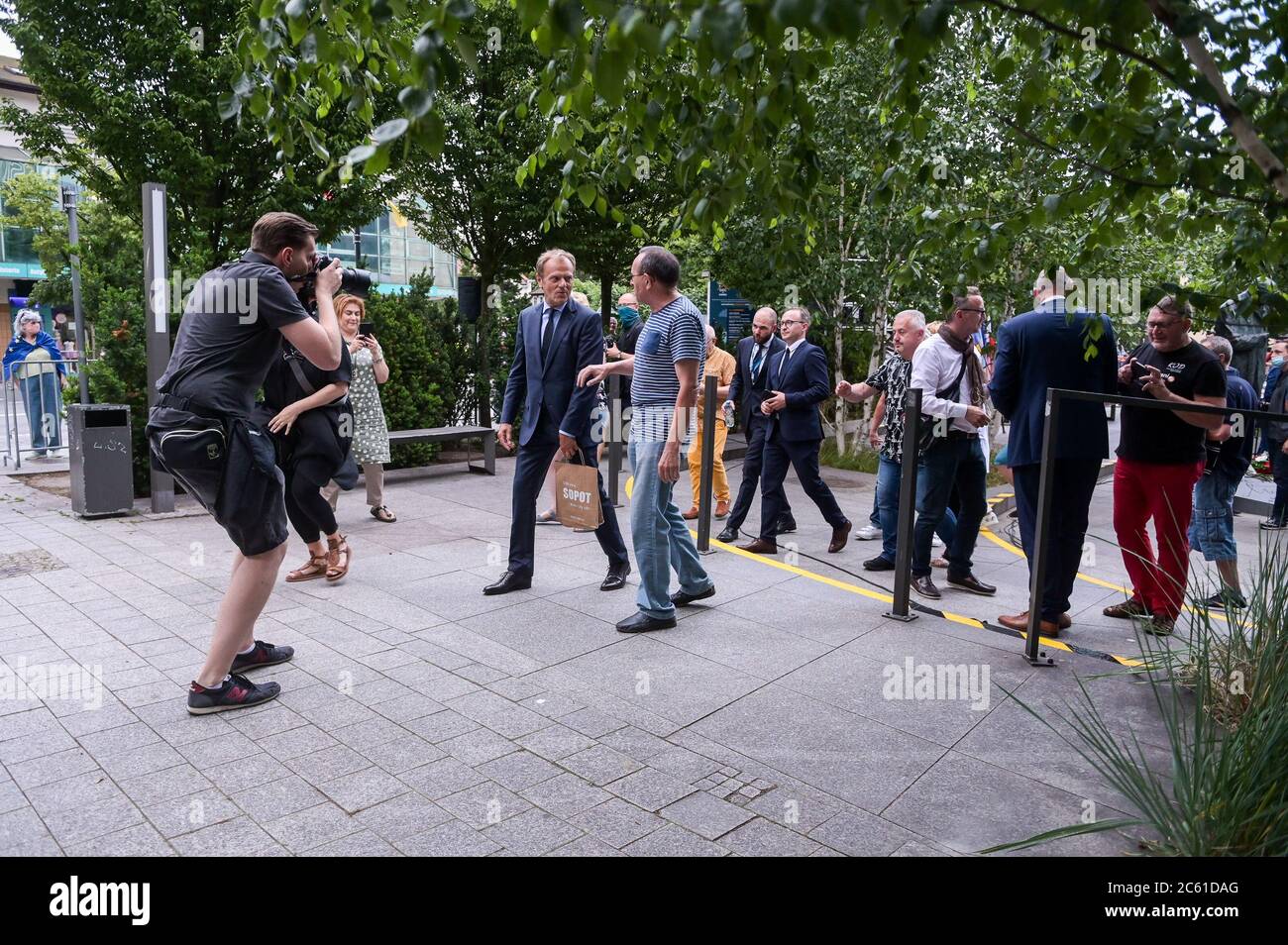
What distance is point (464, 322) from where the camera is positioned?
504 inches

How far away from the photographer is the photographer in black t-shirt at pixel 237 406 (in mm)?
3893

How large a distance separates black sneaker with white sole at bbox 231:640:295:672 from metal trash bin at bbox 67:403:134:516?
15.4 ft

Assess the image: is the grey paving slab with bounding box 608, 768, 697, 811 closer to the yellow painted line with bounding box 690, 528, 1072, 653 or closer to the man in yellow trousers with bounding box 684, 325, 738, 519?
the yellow painted line with bounding box 690, 528, 1072, 653

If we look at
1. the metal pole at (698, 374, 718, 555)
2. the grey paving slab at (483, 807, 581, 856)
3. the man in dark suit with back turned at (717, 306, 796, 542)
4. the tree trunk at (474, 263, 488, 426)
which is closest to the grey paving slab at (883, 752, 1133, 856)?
the grey paving slab at (483, 807, 581, 856)

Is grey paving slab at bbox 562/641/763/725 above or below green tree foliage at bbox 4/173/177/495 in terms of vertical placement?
below

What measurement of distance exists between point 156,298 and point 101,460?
1493 millimetres

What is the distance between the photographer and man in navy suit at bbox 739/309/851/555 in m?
7.79

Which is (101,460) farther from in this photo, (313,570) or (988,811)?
(988,811)

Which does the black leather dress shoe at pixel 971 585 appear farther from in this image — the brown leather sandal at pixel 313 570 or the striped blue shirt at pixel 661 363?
the brown leather sandal at pixel 313 570

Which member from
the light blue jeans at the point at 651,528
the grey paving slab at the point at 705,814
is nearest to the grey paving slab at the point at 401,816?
the grey paving slab at the point at 705,814

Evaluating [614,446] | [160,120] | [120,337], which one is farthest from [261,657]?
[160,120]

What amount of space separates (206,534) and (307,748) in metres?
4.62

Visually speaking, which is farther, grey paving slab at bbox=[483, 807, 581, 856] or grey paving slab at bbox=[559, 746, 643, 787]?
grey paving slab at bbox=[559, 746, 643, 787]
